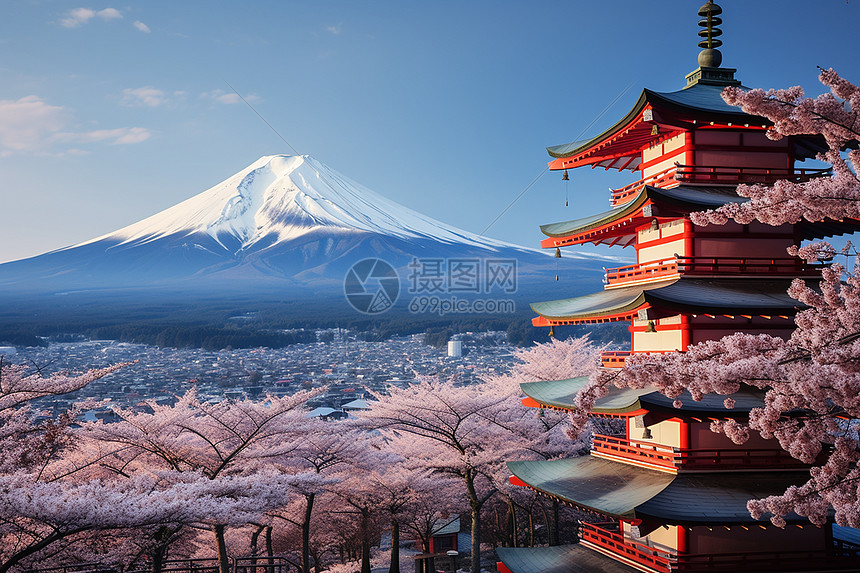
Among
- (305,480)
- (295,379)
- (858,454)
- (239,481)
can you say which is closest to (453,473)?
(305,480)

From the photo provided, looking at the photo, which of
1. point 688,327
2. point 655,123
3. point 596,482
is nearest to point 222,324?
point 596,482

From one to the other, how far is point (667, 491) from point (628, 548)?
1519mm

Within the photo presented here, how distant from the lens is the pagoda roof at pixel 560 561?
36.9ft

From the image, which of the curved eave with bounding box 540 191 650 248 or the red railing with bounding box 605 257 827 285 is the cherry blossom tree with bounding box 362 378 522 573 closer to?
the curved eave with bounding box 540 191 650 248

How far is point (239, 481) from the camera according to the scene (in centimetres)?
1368

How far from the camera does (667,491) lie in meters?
10.1

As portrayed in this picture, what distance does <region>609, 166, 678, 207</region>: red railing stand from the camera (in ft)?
37.6

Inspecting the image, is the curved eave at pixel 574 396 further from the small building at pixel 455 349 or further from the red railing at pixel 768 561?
the small building at pixel 455 349

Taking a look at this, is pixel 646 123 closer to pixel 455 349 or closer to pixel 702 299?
pixel 702 299

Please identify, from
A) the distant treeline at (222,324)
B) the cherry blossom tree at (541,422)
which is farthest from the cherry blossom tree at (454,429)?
the distant treeline at (222,324)

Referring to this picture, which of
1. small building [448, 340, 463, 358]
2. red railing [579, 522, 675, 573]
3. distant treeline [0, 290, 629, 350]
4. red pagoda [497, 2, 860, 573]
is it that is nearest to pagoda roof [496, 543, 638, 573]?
red pagoda [497, 2, 860, 573]

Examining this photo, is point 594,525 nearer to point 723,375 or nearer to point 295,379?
point 723,375

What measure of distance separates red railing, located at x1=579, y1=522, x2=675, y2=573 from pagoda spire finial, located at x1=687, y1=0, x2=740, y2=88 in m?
7.85

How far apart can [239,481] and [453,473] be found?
25.0 ft
